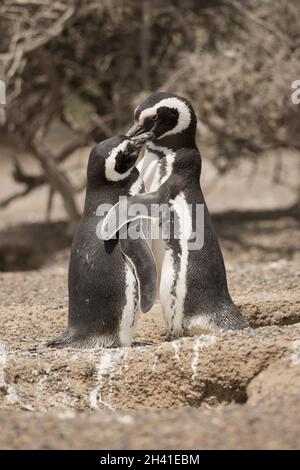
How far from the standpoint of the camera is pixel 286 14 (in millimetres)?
9609

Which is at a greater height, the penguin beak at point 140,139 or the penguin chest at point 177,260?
the penguin beak at point 140,139

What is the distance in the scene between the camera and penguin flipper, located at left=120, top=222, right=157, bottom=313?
189 inches

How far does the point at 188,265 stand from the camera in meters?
4.97

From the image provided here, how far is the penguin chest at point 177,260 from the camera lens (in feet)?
16.3

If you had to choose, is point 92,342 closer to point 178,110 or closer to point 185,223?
point 185,223

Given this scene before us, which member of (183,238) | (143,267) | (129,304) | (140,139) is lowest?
(129,304)

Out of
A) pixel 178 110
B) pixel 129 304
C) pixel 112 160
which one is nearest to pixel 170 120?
pixel 178 110

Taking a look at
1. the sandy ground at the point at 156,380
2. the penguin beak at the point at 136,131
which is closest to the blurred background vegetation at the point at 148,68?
the sandy ground at the point at 156,380

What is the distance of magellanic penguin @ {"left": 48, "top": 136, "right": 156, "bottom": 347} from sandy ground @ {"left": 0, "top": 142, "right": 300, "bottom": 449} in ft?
0.52

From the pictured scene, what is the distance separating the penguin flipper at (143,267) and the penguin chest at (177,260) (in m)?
0.15

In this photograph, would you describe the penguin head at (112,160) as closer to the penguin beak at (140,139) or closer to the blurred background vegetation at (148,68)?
the penguin beak at (140,139)

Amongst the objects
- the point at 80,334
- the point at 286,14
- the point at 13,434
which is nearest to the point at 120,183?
the point at 80,334

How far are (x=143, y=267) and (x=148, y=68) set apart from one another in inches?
239
